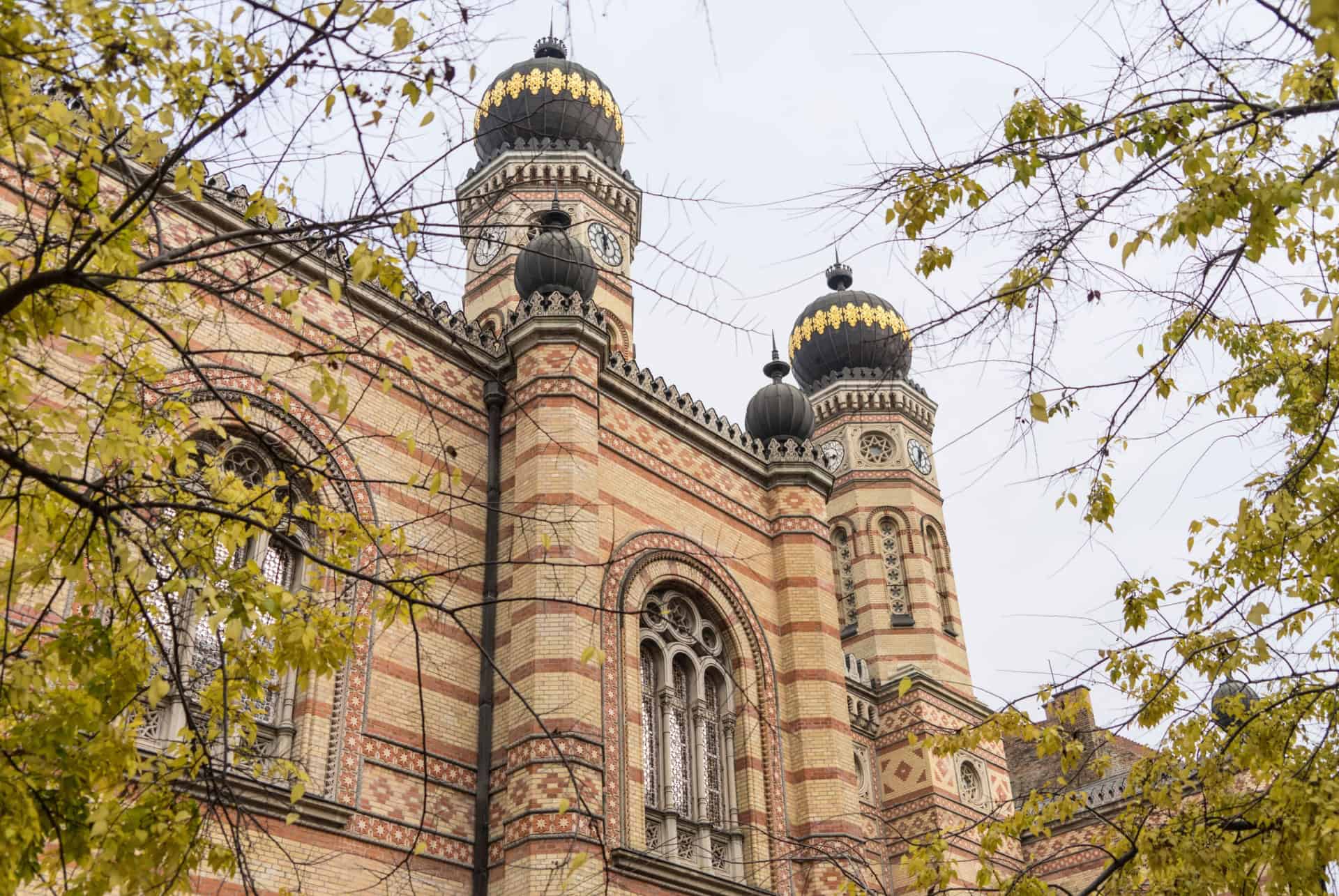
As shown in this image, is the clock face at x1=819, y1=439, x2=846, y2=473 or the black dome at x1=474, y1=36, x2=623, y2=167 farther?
the clock face at x1=819, y1=439, x2=846, y2=473

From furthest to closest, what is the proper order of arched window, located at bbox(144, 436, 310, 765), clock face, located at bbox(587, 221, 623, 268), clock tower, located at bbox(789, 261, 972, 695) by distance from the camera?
clock tower, located at bbox(789, 261, 972, 695) < clock face, located at bbox(587, 221, 623, 268) < arched window, located at bbox(144, 436, 310, 765)

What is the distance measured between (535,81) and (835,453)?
9.18 meters

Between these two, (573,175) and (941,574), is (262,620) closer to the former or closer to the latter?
(573,175)

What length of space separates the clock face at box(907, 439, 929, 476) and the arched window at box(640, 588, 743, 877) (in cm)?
1079

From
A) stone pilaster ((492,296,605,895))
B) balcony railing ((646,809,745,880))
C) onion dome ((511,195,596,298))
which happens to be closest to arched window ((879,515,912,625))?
balcony railing ((646,809,745,880))

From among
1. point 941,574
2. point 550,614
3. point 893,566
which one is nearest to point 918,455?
point 941,574

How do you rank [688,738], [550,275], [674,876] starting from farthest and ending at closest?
[550,275], [688,738], [674,876]

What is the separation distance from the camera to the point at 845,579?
2308 centimetres

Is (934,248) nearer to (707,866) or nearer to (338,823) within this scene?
(338,823)

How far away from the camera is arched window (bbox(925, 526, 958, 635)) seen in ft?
74.3

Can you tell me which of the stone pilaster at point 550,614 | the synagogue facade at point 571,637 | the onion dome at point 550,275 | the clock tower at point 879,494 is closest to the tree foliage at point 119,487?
the synagogue facade at point 571,637

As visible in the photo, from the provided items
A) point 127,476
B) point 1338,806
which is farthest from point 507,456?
point 1338,806

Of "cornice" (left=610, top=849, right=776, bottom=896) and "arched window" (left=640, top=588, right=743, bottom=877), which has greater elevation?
"arched window" (left=640, top=588, right=743, bottom=877)

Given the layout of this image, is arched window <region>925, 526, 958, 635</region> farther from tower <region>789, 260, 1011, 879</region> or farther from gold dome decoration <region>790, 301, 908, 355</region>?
gold dome decoration <region>790, 301, 908, 355</region>
